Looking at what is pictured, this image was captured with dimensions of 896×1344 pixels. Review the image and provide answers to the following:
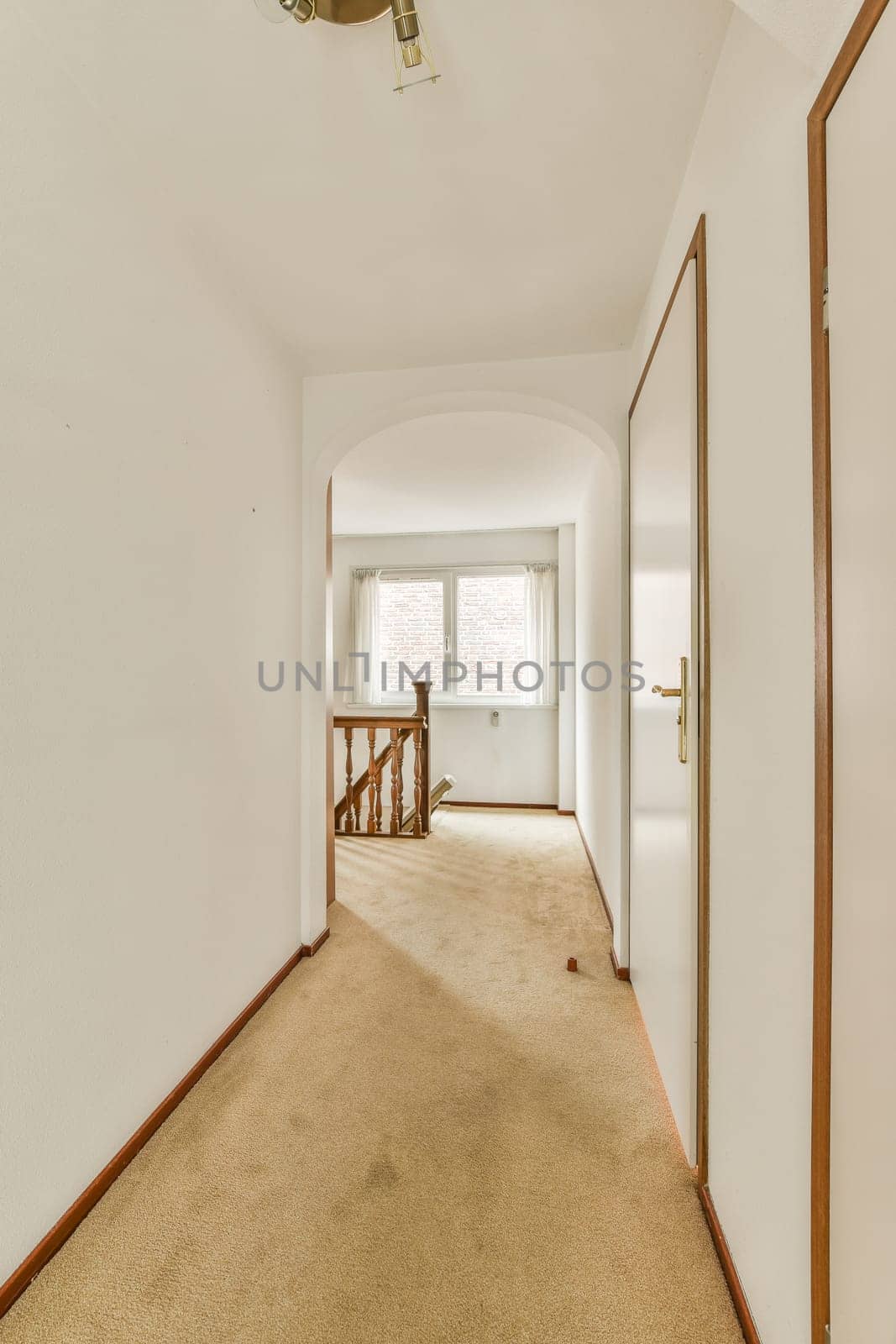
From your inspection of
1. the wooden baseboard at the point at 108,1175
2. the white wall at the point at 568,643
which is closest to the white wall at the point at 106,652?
the wooden baseboard at the point at 108,1175

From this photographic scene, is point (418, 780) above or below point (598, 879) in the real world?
above

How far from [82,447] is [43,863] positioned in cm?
89

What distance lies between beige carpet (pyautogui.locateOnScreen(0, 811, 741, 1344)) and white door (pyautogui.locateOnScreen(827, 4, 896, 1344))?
0.63 m

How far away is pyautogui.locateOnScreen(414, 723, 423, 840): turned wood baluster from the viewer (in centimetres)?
418

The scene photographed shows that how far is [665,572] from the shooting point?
1.65m

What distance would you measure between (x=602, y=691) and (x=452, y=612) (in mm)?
2487

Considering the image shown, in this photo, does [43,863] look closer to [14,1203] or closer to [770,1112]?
[14,1203]

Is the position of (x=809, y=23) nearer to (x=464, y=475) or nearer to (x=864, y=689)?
(x=864, y=689)

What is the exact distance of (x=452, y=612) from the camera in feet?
18.2

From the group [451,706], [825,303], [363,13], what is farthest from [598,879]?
[363,13]

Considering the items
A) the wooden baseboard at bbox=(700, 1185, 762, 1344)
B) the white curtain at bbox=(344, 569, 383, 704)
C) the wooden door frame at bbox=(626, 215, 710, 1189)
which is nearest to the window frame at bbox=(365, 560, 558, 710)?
the white curtain at bbox=(344, 569, 383, 704)

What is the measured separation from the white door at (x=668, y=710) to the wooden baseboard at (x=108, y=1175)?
133 centimetres

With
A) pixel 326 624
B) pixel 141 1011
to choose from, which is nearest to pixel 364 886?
pixel 326 624

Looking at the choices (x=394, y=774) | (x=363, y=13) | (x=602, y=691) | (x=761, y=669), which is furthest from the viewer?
(x=394, y=774)
